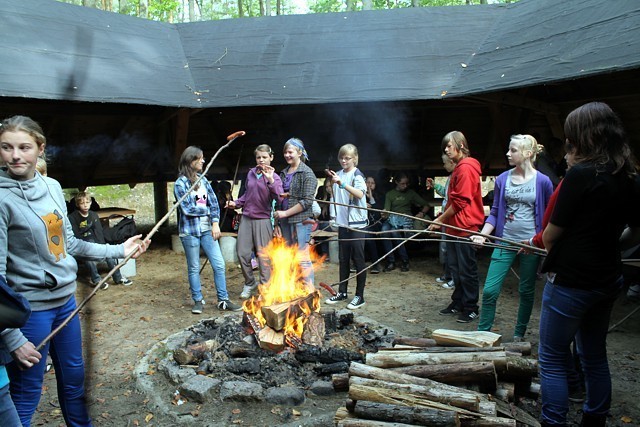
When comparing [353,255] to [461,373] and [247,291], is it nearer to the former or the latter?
[247,291]

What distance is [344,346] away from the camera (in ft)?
15.6

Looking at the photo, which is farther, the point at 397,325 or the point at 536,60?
the point at 536,60

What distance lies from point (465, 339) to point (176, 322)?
12.1 feet

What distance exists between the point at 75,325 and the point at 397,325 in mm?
3852

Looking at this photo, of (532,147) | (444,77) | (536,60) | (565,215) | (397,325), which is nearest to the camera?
(565,215)

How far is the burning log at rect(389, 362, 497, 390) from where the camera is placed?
3365 millimetres

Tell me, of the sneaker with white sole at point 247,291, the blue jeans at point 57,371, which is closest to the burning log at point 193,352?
the blue jeans at point 57,371

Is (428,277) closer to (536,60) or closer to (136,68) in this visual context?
(536,60)

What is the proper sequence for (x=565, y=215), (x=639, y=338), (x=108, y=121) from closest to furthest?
(x=565, y=215), (x=639, y=338), (x=108, y=121)

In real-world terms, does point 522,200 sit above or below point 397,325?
above

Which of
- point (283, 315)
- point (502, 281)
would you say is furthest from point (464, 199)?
point (283, 315)

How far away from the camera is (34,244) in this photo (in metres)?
2.64

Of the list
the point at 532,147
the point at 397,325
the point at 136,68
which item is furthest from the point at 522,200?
the point at 136,68

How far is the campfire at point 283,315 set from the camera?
4.68m
